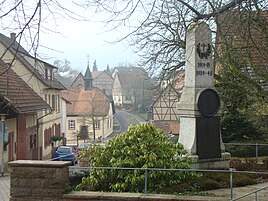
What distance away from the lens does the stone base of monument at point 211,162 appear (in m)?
11.2

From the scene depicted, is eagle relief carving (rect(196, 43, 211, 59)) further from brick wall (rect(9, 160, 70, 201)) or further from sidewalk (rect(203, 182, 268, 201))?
brick wall (rect(9, 160, 70, 201))

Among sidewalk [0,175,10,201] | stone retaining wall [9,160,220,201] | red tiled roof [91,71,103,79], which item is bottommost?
sidewalk [0,175,10,201]

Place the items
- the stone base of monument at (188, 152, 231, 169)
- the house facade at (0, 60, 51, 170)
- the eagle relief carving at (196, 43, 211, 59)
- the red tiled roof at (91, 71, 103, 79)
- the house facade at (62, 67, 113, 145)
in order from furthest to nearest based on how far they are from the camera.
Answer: the red tiled roof at (91, 71, 103, 79) < the house facade at (62, 67, 113, 145) < the house facade at (0, 60, 51, 170) < the eagle relief carving at (196, 43, 211, 59) < the stone base of monument at (188, 152, 231, 169)

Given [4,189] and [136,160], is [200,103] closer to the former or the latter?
[136,160]

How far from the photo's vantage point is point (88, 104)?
2490 inches

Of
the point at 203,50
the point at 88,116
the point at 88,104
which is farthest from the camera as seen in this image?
the point at 88,104

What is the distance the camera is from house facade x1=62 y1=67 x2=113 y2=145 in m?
58.5

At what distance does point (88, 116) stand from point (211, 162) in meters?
47.1

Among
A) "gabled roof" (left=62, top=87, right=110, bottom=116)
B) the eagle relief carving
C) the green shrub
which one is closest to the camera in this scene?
the green shrub

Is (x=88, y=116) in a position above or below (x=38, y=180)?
above

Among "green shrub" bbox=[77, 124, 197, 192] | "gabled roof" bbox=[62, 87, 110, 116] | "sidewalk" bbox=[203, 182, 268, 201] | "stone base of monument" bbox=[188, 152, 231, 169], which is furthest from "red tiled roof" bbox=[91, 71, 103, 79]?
"sidewalk" bbox=[203, 182, 268, 201]

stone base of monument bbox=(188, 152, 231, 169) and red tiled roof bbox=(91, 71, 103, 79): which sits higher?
red tiled roof bbox=(91, 71, 103, 79)

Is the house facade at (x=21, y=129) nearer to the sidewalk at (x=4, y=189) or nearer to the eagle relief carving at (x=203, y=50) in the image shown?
the sidewalk at (x=4, y=189)

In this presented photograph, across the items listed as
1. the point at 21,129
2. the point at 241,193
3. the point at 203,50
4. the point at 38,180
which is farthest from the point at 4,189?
the point at 21,129
